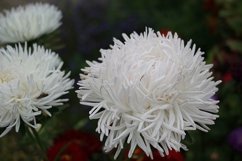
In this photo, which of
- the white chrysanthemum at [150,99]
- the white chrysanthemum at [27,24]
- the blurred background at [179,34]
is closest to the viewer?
the white chrysanthemum at [150,99]

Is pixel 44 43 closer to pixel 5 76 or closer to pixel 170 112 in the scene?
pixel 5 76

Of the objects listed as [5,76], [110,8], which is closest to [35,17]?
[5,76]

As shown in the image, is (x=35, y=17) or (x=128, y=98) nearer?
(x=128, y=98)

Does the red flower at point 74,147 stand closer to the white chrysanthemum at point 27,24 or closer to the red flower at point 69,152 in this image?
the red flower at point 69,152

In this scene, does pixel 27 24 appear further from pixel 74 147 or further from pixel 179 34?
pixel 179 34

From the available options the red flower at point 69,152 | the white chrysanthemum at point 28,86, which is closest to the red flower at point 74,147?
the red flower at point 69,152

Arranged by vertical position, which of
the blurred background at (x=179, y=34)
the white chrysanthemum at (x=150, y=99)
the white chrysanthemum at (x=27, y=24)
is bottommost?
the white chrysanthemum at (x=150, y=99)
